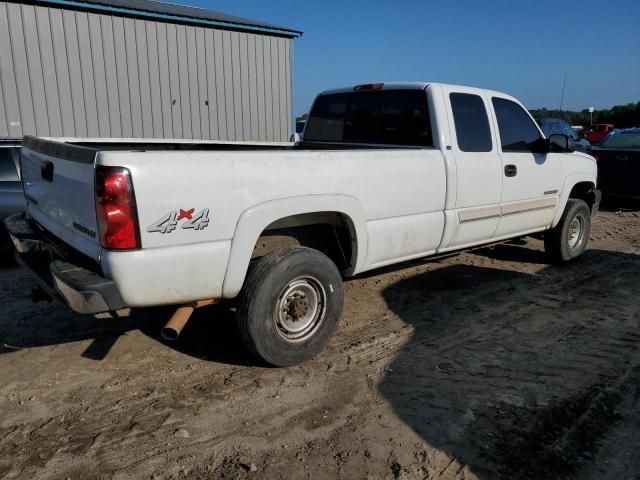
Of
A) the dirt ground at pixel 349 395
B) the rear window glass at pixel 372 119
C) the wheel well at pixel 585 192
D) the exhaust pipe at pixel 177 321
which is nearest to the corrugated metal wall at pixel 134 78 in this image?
the dirt ground at pixel 349 395

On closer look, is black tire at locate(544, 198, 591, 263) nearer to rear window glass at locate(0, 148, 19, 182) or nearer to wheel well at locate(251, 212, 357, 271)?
wheel well at locate(251, 212, 357, 271)

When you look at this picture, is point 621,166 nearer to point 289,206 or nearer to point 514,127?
point 514,127

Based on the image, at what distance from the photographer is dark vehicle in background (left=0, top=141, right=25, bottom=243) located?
6016 millimetres

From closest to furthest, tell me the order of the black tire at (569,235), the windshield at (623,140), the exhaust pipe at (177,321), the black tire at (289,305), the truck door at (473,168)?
the exhaust pipe at (177,321), the black tire at (289,305), the truck door at (473,168), the black tire at (569,235), the windshield at (623,140)

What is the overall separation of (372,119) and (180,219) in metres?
2.75

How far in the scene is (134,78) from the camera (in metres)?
11.5

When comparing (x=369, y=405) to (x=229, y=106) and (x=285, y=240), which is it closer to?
(x=285, y=240)

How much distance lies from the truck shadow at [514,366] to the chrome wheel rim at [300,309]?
0.62 meters

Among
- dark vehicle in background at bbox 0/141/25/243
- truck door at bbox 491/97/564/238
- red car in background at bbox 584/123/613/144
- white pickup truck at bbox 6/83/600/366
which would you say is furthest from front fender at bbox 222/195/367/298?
red car in background at bbox 584/123/613/144

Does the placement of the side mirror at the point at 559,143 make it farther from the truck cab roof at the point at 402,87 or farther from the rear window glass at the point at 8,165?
the rear window glass at the point at 8,165

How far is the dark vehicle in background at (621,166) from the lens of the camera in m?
10.4

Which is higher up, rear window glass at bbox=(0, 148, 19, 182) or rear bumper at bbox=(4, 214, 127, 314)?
rear window glass at bbox=(0, 148, 19, 182)

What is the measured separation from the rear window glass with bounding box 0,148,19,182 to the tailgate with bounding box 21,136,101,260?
229cm

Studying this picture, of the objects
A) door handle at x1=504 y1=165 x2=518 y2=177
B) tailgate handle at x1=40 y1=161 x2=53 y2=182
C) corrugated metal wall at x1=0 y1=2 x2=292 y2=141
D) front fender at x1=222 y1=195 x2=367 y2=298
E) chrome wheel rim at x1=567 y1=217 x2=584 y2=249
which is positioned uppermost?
corrugated metal wall at x1=0 y1=2 x2=292 y2=141
